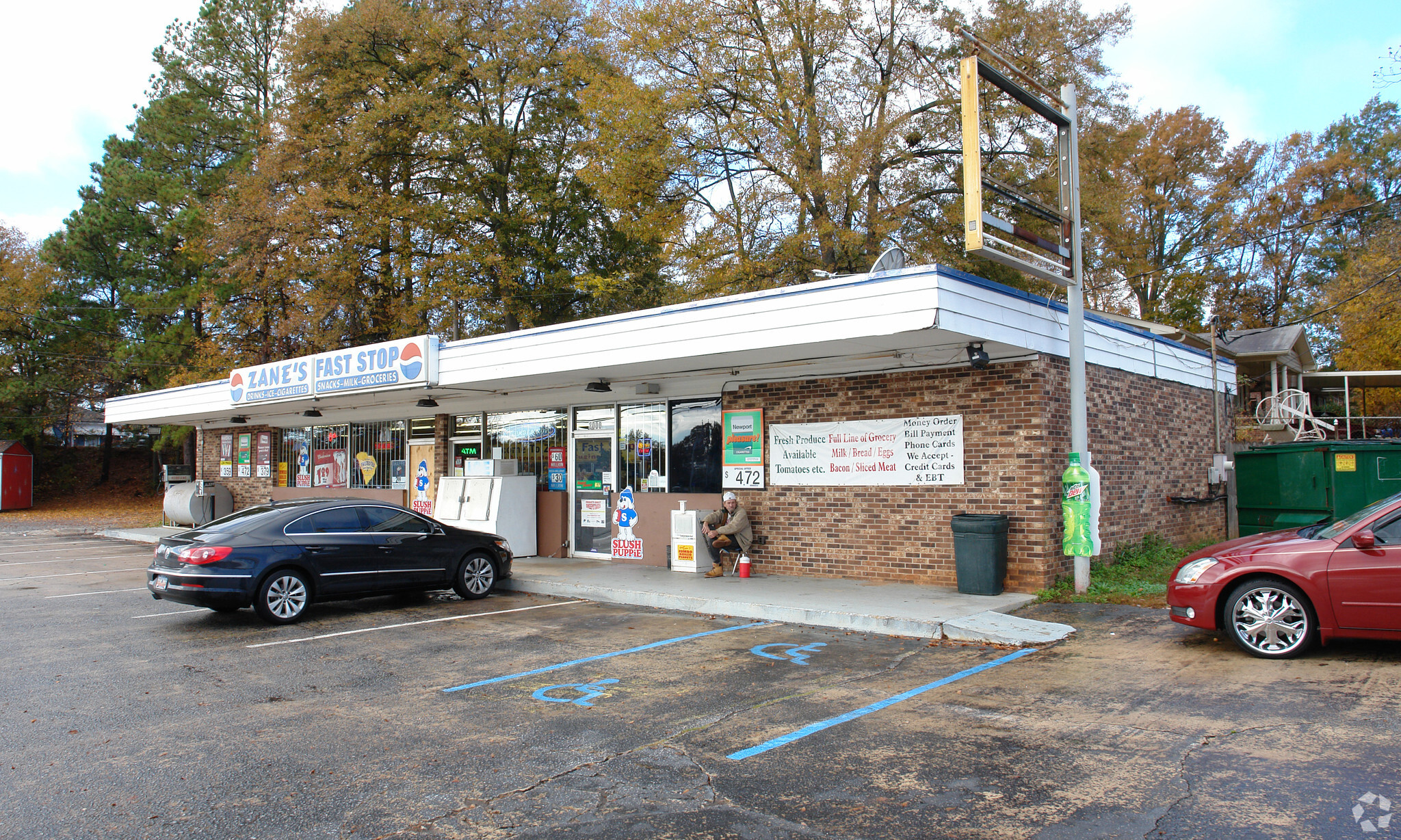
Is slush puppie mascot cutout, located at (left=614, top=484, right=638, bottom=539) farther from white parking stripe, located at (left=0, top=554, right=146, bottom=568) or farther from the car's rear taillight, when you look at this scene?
white parking stripe, located at (left=0, top=554, right=146, bottom=568)

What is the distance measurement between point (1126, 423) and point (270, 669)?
11.6 m

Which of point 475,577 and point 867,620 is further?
point 475,577

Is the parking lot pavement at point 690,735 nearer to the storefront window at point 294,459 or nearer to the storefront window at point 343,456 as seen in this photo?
the storefront window at point 343,456

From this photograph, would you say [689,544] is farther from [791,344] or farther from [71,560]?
[71,560]

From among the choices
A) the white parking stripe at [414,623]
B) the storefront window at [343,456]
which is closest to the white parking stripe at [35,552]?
the storefront window at [343,456]

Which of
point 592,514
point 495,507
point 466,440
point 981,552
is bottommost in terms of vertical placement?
point 981,552

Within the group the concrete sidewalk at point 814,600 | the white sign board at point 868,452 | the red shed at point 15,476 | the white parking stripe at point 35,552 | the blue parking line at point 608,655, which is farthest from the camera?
the red shed at point 15,476

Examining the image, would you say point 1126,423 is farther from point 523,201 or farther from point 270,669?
point 523,201

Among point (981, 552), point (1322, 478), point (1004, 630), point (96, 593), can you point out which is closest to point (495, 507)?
point (96, 593)

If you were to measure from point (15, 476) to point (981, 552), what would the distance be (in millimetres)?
46657

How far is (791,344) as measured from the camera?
10.1 metres

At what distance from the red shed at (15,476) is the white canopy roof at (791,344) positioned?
34.4 metres

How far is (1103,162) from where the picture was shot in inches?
811

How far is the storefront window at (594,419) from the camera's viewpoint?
15141 millimetres
